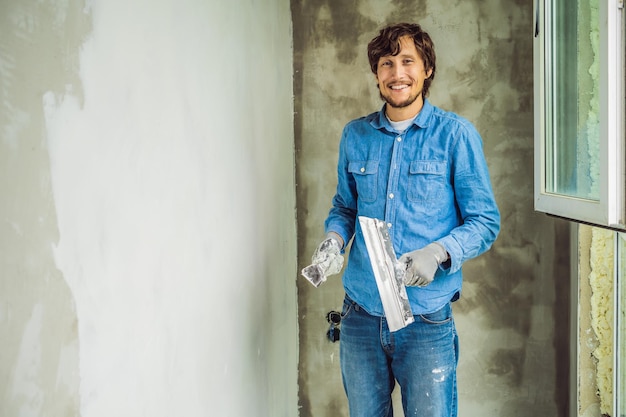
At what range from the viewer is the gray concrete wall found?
2.13ft

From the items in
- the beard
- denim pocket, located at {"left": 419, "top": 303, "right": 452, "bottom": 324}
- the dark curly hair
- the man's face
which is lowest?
denim pocket, located at {"left": 419, "top": 303, "right": 452, "bottom": 324}

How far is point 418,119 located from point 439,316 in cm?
54

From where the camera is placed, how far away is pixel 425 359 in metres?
1.35

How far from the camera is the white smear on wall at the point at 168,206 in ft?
2.56

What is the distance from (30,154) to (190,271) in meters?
0.55

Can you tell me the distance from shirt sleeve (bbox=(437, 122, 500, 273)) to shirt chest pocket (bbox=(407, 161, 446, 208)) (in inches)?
1.7

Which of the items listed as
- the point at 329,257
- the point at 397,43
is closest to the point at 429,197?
the point at 329,257

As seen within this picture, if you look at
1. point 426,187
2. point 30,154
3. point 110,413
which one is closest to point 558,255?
point 426,187

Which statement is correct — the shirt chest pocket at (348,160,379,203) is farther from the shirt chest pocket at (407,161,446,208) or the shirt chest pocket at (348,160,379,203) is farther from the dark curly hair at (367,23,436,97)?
the dark curly hair at (367,23,436,97)

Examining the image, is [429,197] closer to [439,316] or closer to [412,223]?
[412,223]

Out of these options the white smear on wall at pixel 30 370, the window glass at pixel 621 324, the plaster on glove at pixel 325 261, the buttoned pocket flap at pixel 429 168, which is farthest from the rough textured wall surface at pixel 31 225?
the window glass at pixel 621 324

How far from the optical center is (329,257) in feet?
4.62

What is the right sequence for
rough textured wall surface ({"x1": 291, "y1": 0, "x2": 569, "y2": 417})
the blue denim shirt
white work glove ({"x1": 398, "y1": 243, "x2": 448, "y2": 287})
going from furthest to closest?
rough textured wall surface ({"x1": 291, "y1": 0, "x2": 569, "y2": 417}) < the blue denim shirt < white work glove ({"x1": 398, "y1": 243, "x2": 448, "y2": 287})

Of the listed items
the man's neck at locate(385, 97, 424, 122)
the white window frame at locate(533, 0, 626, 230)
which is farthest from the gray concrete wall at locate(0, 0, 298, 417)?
the white window frame at locate(533, 0, 626, 230)
